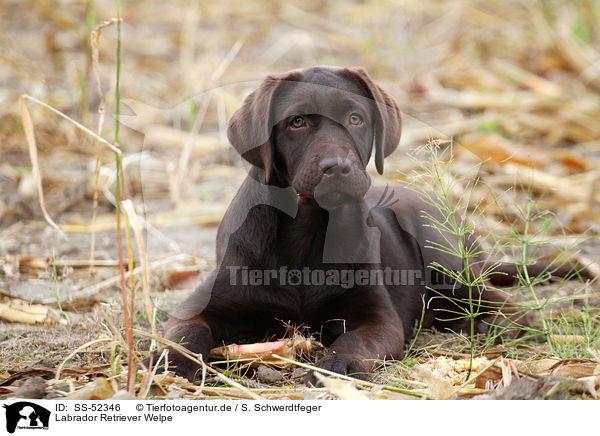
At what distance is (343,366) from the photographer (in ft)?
7.94

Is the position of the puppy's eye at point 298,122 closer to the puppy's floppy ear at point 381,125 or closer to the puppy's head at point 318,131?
the puppy's head at point 318,131

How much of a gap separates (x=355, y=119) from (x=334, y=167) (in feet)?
1.01

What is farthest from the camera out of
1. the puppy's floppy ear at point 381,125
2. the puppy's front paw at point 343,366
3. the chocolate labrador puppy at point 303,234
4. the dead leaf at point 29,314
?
the dead leaf at point 29,314

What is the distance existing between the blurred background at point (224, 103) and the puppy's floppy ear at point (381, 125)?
0.29 m

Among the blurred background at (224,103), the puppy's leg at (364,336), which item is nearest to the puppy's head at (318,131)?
the blurred background at (224,103)

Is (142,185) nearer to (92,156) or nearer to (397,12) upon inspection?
(92,156)

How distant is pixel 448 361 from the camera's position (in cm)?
252

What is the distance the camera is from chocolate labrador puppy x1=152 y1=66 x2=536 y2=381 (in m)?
2.61

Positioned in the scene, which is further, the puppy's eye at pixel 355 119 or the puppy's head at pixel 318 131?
the puppy's eye at pixel 355 119

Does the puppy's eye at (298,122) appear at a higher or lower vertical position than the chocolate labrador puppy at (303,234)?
higher
